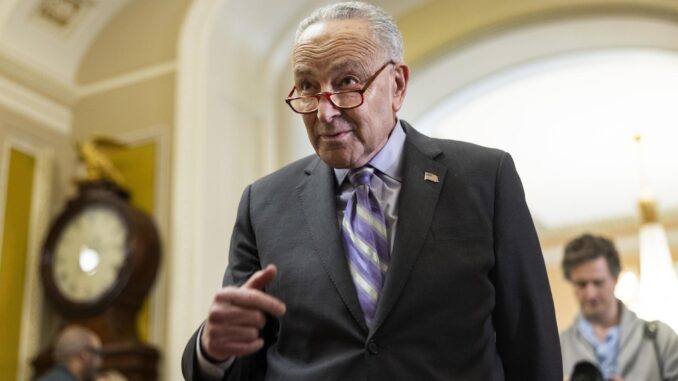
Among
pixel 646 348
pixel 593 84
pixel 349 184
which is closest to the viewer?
pixel 349 184

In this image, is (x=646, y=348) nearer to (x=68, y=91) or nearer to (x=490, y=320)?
(x=490, y=320)

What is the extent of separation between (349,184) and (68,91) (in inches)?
150

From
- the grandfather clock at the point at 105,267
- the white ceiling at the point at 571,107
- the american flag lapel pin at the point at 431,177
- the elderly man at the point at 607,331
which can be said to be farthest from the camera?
the white ceiling at the point at 571,107

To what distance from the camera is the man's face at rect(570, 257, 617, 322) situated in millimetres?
3262

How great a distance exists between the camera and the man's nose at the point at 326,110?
1334mm

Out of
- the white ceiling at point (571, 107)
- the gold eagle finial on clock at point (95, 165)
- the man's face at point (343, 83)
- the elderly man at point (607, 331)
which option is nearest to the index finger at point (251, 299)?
the man's face at point (343, 83)

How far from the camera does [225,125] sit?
14.8 feet

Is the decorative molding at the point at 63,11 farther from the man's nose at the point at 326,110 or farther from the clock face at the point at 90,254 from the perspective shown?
the man's nose at the point at 326,110

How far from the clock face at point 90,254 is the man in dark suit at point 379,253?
292 cm

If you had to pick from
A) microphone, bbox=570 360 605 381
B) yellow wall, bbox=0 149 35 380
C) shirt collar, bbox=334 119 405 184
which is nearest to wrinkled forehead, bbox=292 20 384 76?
shirt collar, bbox=334 119 405 184

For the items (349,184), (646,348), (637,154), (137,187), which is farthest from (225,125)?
(637,154)

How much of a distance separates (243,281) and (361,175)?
0.92 ft

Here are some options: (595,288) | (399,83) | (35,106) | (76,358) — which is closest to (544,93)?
(595,288)

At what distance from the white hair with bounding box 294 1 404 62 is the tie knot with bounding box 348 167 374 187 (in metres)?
0.20
